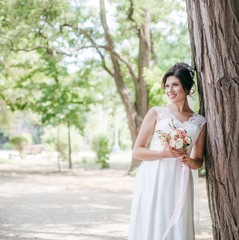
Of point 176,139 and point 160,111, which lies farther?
point 160,111

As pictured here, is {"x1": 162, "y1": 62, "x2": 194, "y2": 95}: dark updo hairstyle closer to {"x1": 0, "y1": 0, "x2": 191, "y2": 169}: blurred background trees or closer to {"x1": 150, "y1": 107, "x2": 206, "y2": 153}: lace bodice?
{"x1": 150, "y1": 107, "x2": 206, "y2": 153}: lace bodice

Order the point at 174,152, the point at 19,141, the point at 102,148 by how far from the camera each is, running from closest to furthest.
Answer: the point at 174,152 < the point at 102,148 < the point at 19,141

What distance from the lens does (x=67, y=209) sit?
30.7 feet

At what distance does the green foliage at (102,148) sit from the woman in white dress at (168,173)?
17.8 metres

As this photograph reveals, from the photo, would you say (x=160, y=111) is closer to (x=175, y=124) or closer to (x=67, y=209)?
(x=175, y=124)

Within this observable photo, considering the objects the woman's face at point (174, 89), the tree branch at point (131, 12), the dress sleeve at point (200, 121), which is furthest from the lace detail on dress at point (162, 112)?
the tree branch at point (131, 12)

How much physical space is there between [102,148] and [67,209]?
12.4 metres

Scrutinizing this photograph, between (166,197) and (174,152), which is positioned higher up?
(174,152)

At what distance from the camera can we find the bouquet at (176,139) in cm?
324

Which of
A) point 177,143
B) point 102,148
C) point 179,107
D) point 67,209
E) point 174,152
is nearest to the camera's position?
point 177,143

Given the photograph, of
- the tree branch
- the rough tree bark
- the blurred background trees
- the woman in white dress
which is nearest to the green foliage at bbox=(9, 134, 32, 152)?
the blurred background trees

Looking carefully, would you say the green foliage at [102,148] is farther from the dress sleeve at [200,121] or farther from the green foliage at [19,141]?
the dress sleeve at [200,121]

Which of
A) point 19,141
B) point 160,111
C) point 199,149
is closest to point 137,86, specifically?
point 19,141

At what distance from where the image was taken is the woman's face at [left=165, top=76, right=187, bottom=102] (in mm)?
3590
